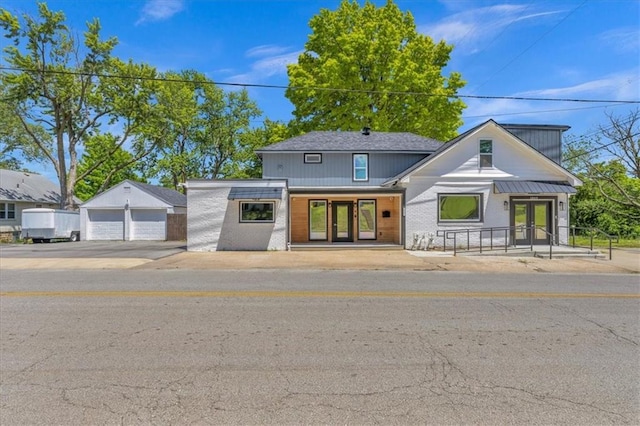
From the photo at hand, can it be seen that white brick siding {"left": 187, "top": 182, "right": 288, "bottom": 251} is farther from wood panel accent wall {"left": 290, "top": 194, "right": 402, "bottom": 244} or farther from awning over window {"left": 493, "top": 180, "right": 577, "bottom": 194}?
awning over window {"left": 493, "top": 180, "right": 577, "bottom": 194}

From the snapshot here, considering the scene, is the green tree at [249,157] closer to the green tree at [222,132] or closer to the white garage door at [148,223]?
the green tree at [222,132]

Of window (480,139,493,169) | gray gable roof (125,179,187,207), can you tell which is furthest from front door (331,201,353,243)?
gray gable roof (125,179,187,207)

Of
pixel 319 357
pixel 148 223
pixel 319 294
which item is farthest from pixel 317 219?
pixel 319 357

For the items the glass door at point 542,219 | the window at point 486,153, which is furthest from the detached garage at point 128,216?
the glass door at point 542,219

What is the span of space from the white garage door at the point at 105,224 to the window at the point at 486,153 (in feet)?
79.5

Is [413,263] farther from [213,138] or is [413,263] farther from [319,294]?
[213,138]

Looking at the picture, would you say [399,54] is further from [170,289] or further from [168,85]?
[170,289]

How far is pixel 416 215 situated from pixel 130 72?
26.7 meters

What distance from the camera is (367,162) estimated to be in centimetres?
2145

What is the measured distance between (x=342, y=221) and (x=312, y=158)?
3897 millimetres

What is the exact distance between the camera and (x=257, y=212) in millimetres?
18922

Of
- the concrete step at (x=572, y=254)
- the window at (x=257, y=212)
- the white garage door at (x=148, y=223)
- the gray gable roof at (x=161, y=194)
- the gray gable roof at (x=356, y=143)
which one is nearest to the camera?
the concrete step at (x=572, y=254)

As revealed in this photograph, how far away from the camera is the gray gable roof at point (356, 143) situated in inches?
838

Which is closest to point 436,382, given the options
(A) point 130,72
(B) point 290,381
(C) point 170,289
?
(B) point 290,381
